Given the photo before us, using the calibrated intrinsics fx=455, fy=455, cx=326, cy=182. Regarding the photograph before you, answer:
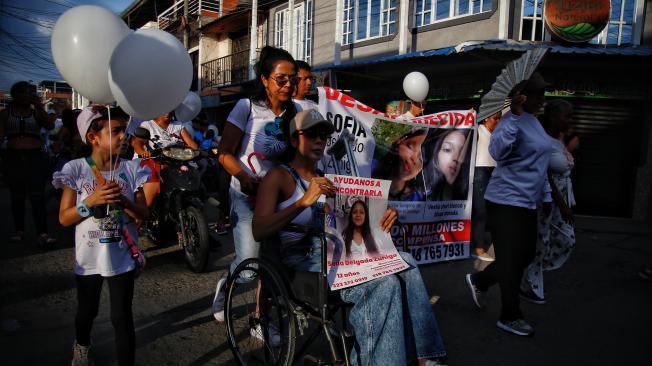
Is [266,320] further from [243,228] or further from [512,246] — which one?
[512,246]

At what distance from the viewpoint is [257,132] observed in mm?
2924

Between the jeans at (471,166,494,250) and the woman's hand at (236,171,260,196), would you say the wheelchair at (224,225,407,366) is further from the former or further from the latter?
the jeans at (471,166,494,250)

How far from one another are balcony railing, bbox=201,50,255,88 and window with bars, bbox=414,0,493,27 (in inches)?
313

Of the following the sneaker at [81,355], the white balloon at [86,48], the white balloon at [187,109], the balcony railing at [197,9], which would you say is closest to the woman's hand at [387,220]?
the white balloon at [86,48]

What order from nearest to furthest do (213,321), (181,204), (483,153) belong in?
1. (213,321)
2. (181,204)
3. (483,153)

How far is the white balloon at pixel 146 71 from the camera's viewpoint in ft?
7.72

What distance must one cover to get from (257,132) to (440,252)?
261 cm

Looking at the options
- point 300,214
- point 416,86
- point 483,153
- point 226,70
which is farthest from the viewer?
point 226,70

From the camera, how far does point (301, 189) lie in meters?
2.49

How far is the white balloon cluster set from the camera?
93.1 inches

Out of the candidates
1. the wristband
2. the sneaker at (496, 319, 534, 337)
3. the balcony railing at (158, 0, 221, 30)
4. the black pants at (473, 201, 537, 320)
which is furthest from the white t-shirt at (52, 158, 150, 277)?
the balcony railing at (158, 0, 221, 30)

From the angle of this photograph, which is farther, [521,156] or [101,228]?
[521,156]

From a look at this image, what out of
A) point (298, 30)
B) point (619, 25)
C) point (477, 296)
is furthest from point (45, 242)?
point (298, 30)

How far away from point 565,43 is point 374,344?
8714 mm
